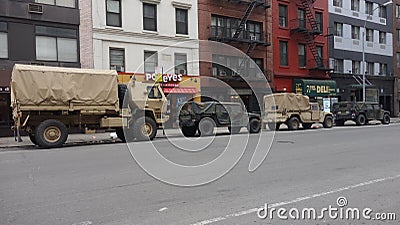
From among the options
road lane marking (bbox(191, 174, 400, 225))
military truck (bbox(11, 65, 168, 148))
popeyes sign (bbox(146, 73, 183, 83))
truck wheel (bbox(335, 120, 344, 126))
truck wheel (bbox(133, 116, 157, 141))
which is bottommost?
road lane marking (bbox(191, 174, 400, 225))

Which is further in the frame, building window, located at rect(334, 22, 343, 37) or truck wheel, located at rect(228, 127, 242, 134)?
building window, located at rect(334, 22, 343, 37)

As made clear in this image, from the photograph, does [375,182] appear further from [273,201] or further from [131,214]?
[131,214]

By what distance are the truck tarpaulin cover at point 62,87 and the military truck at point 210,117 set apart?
3.43m

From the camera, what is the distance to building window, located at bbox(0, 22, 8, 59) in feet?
64.4

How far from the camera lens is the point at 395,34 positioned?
1705 inches

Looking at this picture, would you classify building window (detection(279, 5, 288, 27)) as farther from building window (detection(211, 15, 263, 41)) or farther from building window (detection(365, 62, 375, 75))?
building window (detection(365, 62, 375, 75))

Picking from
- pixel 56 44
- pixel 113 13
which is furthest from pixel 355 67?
pixel 56 44

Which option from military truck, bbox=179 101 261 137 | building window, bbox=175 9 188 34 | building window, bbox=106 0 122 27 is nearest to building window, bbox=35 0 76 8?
building window, bbox=106 0 122 27

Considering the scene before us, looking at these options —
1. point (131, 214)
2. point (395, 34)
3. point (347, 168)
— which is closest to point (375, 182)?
point (347, 168)

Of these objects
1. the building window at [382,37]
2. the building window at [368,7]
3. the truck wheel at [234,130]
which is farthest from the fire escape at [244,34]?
the building window at [382,37]

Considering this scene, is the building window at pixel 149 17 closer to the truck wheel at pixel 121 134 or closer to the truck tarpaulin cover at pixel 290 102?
the truck tarpaulin cover at pixel 290 102

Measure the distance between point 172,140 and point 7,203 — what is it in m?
10.7

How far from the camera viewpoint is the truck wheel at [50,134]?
14461 mm

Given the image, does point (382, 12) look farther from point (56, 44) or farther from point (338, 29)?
point (56, 44)
